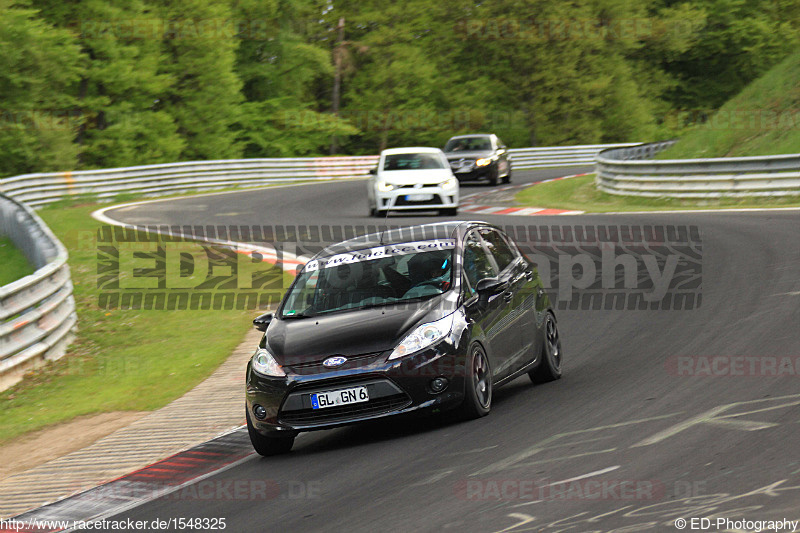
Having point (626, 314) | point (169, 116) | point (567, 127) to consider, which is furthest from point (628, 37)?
point (626, 314)

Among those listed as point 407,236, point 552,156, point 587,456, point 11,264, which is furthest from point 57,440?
point 552,156

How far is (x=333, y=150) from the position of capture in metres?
60.4

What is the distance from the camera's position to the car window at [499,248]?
31.3ft

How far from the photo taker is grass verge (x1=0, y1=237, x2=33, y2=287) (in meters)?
17.5

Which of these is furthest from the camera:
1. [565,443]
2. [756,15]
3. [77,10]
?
[756,15]

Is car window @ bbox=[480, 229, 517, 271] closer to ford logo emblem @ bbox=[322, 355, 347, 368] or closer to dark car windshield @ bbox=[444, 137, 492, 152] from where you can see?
ford logo emblem @ bbox=[322, 355, 347, 368]

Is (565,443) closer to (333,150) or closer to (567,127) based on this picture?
(333,150)

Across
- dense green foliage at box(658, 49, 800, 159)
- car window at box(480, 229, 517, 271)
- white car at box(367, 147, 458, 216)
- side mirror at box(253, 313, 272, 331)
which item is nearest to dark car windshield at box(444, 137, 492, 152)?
dense green foliage at box(658, 49, 800, 159)

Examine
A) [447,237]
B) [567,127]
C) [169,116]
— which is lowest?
[567,127]

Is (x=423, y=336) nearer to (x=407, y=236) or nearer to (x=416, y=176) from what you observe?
(x=407, y=236)

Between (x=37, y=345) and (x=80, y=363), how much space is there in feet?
2.34

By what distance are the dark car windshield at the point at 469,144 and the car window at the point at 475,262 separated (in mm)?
26501

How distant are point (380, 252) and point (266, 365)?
1.55 metres
